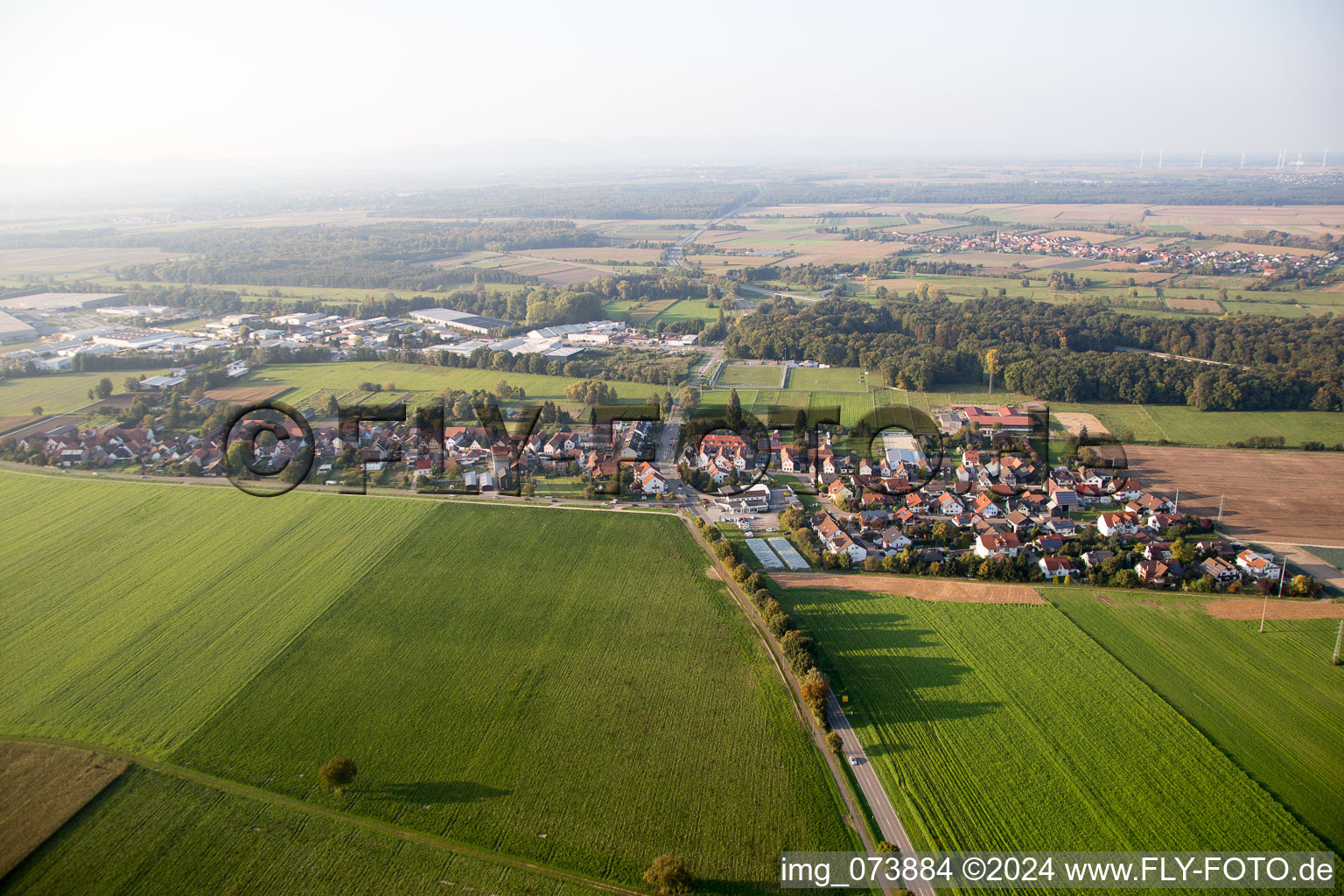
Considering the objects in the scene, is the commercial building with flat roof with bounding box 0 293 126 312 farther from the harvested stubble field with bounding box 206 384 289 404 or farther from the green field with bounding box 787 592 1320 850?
the green field with bounding box 787 592 1320 850

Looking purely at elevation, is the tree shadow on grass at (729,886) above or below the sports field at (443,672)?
below

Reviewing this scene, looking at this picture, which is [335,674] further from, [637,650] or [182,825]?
[637,650]

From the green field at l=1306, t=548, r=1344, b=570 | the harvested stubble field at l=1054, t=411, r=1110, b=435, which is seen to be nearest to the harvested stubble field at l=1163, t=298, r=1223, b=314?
the harvested stubble field at l=1054, t=411, r=1110, b=435

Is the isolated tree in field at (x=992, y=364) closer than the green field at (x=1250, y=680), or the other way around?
the green field at (x=1250, y=680)

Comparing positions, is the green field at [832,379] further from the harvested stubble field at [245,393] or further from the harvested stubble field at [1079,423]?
the harvested stubble field at [245,393]

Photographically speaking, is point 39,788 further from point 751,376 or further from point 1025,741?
point 751,376

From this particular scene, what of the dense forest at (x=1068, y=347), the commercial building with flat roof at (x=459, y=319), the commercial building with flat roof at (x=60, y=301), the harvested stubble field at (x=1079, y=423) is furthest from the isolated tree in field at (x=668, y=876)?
the commercial building with flat roof at (x=60, y=301)

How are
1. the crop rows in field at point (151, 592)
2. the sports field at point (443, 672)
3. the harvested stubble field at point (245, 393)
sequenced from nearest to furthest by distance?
the sports field at point (443, 672) < the crop rows in field at point (151, 592) < the harvested stubble field at point (245, 393)

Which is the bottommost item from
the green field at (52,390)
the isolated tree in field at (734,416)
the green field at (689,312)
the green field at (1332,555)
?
the green field at (1332,555)
